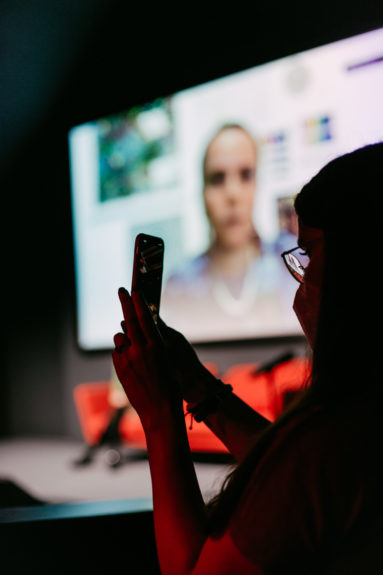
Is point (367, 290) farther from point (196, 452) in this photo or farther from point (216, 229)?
point (216, 229)

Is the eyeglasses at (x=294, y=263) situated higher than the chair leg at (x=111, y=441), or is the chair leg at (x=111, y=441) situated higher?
the eyeglasses at (x=294, y=263)

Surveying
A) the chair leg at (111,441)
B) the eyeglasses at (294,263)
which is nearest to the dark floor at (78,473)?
the chair leg at (111,441)

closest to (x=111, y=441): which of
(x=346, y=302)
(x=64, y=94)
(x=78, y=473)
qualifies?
(x=78, y=473)

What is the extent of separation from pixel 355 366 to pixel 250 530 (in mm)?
188

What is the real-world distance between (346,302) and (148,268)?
1.00 ft

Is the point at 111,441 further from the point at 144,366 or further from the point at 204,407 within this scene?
the point at 144,366

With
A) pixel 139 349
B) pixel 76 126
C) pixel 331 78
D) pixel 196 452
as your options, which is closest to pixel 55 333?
pixel 76 126

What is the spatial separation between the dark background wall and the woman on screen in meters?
0.18

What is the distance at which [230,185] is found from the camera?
359 cm

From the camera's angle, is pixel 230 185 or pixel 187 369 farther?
pixel 230 185

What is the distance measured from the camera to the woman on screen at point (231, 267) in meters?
3.44

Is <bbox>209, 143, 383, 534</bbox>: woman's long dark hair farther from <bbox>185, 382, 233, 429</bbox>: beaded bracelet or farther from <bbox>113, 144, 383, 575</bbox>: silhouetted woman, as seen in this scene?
<bbox>185, 382, 233, 429</bbox>: beaded bracelet

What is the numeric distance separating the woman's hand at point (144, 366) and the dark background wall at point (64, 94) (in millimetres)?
2741

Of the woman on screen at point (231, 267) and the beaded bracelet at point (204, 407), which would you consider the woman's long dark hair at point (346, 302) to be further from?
the woman on screen at point (231, 267)
